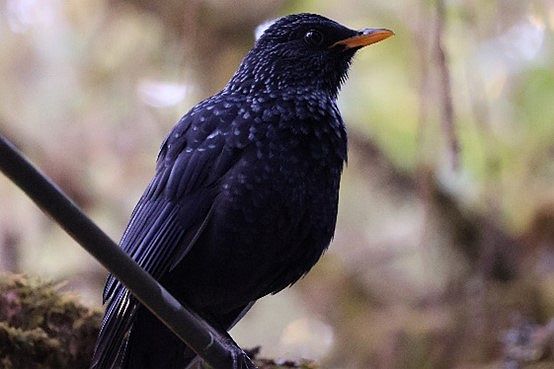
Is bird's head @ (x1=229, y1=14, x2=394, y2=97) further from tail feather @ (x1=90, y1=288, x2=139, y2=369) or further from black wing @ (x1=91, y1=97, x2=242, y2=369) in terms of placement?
tail feather @ (x1=90, y1=288, x2=139, y2=369)

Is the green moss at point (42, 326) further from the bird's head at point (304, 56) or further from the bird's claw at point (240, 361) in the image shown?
the bird's head at point (304, 56)

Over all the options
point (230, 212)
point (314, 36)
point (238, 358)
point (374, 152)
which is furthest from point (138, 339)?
point (374, 152)

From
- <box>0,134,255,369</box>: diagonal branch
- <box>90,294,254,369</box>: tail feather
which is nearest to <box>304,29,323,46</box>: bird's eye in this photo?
<box>90,294,254,369</box>: tail feather

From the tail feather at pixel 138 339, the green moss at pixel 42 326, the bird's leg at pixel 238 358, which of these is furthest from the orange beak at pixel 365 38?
the green moss at pixel 42 326

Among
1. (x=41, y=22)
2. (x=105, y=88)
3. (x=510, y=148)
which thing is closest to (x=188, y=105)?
(x=105, y=88)

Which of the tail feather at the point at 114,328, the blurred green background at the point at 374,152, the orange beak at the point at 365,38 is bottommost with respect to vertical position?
Result: the tail feather at the point at 114,328
